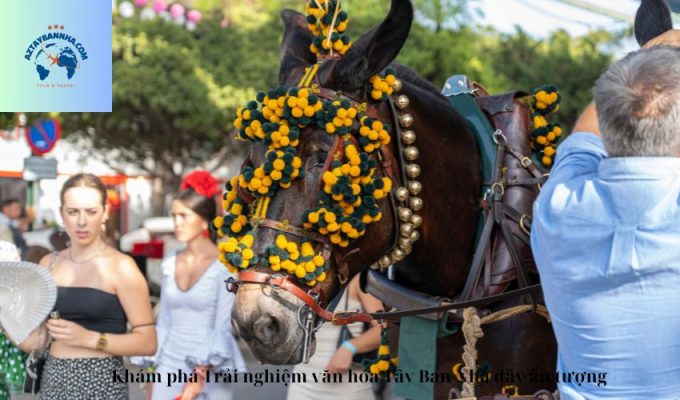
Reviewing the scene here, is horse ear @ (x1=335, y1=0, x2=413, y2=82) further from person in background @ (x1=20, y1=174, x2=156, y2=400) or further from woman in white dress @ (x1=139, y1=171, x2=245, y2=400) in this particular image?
woman in white dress @ (x1=139, y1=171, x2=245, y2=400)

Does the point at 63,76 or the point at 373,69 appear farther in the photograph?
the point at 63,76

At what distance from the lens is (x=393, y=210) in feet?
9.64

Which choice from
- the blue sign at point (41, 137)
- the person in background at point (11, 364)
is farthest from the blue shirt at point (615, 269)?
the blue sign at point (41, 137)

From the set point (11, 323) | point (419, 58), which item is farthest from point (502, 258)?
point (419, 58)

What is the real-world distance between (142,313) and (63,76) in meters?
1.94

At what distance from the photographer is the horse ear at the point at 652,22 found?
3.34 m

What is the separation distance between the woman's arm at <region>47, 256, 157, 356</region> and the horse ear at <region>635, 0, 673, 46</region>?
2.69m

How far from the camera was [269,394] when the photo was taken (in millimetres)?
8555

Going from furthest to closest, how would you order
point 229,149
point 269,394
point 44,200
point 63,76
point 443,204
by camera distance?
point 229,149, point 44,200, point 269,394, point 63,76, point 443,204

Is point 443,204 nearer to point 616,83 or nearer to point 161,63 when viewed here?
point 616,83

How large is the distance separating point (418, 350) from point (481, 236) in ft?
1.64

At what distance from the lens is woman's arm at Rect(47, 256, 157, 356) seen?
14.1 feet

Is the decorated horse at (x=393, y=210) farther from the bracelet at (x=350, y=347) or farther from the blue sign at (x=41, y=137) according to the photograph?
the blue sign at (x=41, y=137)

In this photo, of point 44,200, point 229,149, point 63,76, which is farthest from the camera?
point 229,149
